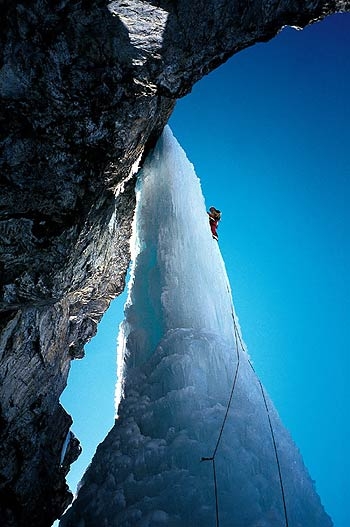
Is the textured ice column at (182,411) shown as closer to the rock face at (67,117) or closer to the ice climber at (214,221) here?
the ice climber at (214,221)

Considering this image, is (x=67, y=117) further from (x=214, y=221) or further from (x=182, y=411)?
(x=214, y=221)

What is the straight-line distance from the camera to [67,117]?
3719mm

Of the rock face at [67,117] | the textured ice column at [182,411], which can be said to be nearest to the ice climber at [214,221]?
the textured ice column at [182,411]

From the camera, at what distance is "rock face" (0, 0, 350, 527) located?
141 inches

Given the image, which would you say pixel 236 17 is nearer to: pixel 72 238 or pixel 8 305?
pixel 72 238

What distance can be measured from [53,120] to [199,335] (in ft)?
12.6

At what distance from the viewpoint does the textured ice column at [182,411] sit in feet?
→ 13.2

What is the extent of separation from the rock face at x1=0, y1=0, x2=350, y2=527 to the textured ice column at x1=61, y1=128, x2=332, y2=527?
1618mm

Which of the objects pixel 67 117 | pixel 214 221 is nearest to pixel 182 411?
pixel 67 117

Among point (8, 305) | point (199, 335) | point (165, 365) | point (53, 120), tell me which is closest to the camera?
point (53, 120)

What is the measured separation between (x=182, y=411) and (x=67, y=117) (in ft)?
13.0

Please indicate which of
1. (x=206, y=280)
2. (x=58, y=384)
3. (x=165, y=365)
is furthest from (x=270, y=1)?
(x=58, y=384)

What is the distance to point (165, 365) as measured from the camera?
5469 mm

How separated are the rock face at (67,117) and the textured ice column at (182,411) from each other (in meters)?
1.62
